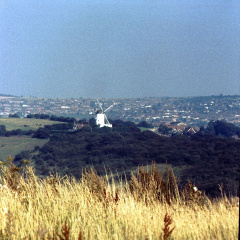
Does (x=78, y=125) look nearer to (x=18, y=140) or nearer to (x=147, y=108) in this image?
(x=18, y=140)

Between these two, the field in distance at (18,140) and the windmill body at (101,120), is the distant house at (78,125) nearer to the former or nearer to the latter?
the windmill body at (101,120)

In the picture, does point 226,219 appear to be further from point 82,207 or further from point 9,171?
point 9,171

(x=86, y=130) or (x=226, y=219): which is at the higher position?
(x=226, y=219)

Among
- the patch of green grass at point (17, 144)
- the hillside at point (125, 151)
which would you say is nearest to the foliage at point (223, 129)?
the hillside at point (125, 151)

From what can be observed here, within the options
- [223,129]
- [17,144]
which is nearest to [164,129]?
[223,129]

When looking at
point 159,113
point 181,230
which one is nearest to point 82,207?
point 181,230

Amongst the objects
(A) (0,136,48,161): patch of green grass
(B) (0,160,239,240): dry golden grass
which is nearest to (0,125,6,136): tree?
(A) (0,136,48,161): patch of green grass
